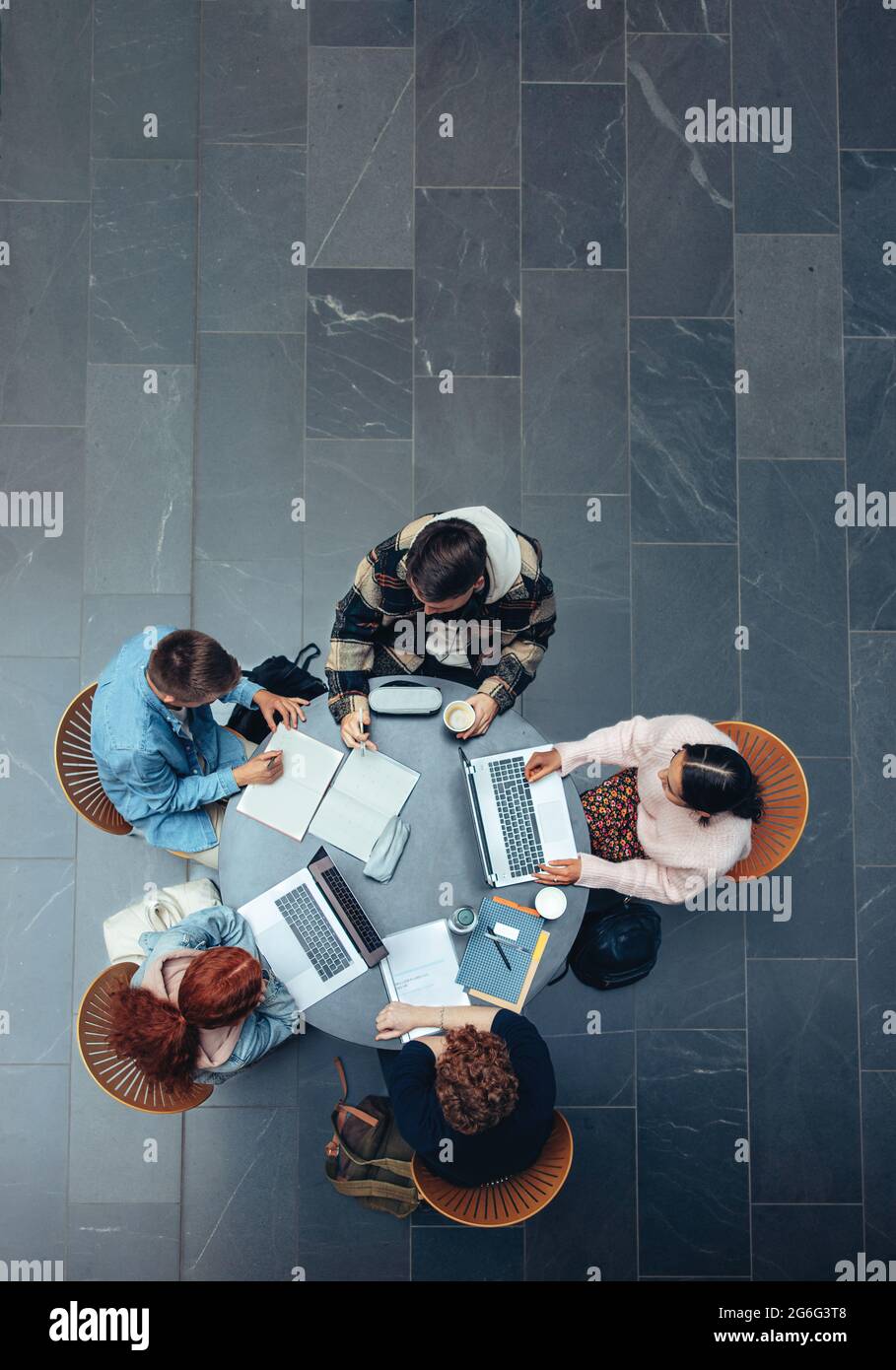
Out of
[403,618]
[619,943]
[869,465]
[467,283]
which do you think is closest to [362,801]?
[403,618]

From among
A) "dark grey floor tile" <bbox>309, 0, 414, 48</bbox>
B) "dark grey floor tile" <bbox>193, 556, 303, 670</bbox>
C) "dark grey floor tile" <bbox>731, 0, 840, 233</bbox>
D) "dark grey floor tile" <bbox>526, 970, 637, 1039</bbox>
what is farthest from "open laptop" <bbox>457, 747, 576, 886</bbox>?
"dark grey floor tile" <bbox>309, 0, 414, 48</bbox>

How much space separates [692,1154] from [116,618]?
2684 millimetres

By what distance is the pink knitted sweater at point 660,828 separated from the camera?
8.16 feet

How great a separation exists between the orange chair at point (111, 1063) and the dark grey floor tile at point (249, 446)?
5.12ft

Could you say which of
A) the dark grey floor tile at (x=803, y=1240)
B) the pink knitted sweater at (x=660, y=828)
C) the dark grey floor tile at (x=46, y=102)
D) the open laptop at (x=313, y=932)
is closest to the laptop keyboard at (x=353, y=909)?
the open laptop at (x=313, y=932)

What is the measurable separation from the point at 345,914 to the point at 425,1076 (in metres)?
0.44

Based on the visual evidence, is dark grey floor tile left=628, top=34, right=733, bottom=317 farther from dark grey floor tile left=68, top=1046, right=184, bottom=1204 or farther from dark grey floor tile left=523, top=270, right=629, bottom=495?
dark grey floor tile left=68, top=1046, right=184, bottom=1204

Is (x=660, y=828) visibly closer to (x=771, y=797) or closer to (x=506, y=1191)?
(x=771, y=797)

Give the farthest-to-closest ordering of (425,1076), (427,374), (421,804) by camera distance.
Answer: (427,374), (421,804), (425,1076)

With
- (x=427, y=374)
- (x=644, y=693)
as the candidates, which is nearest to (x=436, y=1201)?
(x=644, y=693)

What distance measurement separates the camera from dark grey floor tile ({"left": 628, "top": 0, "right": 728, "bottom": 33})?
139 inches

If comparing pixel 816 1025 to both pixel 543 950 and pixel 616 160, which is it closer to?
pixel 543 950

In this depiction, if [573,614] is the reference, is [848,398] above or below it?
above

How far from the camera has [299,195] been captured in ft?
11.4
